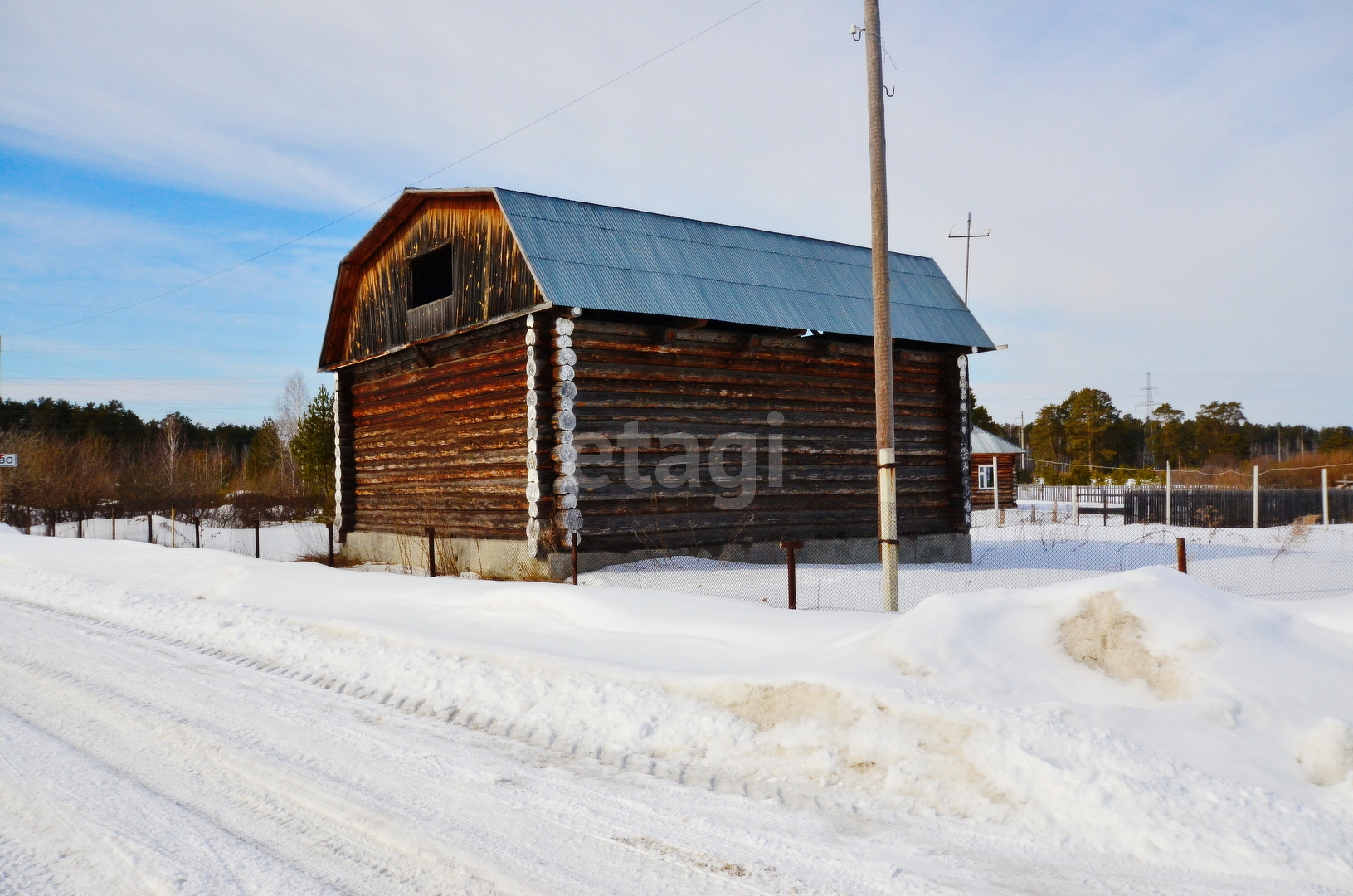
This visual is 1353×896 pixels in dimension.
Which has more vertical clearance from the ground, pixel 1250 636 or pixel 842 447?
pixel 842 447

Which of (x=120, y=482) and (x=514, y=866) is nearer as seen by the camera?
(x=514, y=866)

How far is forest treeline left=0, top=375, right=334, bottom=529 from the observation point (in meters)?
32.2

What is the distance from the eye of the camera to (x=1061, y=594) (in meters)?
6.20

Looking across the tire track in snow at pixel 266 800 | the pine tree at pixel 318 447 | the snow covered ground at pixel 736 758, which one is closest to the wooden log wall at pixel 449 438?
the snow covered ground at pixel 736 758

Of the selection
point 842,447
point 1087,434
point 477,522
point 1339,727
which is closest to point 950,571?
point 842,447

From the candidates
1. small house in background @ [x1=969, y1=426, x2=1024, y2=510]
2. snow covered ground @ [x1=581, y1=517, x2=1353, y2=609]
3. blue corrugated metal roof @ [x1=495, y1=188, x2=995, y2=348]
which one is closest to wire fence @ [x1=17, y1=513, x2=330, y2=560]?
blue corrugated metal roof @ [x1=495, y1=188, x2=995, y2=348]

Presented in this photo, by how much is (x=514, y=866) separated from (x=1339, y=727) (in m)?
4.15

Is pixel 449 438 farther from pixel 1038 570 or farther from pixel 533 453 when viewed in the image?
pixel 1038 570

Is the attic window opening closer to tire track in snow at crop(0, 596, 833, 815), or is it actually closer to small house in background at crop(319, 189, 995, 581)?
small house in background at crop(319, 189, 995, 581)

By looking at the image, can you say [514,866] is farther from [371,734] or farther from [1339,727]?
[1339,727]

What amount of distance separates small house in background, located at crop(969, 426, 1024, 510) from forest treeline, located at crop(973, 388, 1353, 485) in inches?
766

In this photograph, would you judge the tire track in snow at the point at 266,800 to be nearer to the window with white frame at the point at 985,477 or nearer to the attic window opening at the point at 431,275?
the attic window opening at the point at 431,275

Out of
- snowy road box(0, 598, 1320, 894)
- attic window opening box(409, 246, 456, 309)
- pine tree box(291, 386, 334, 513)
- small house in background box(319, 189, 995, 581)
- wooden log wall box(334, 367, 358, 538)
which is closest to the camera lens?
snowy road box(0, 598, 1320, 894)

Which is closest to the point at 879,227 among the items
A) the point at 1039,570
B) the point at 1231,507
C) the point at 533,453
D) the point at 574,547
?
the point at 574,547
